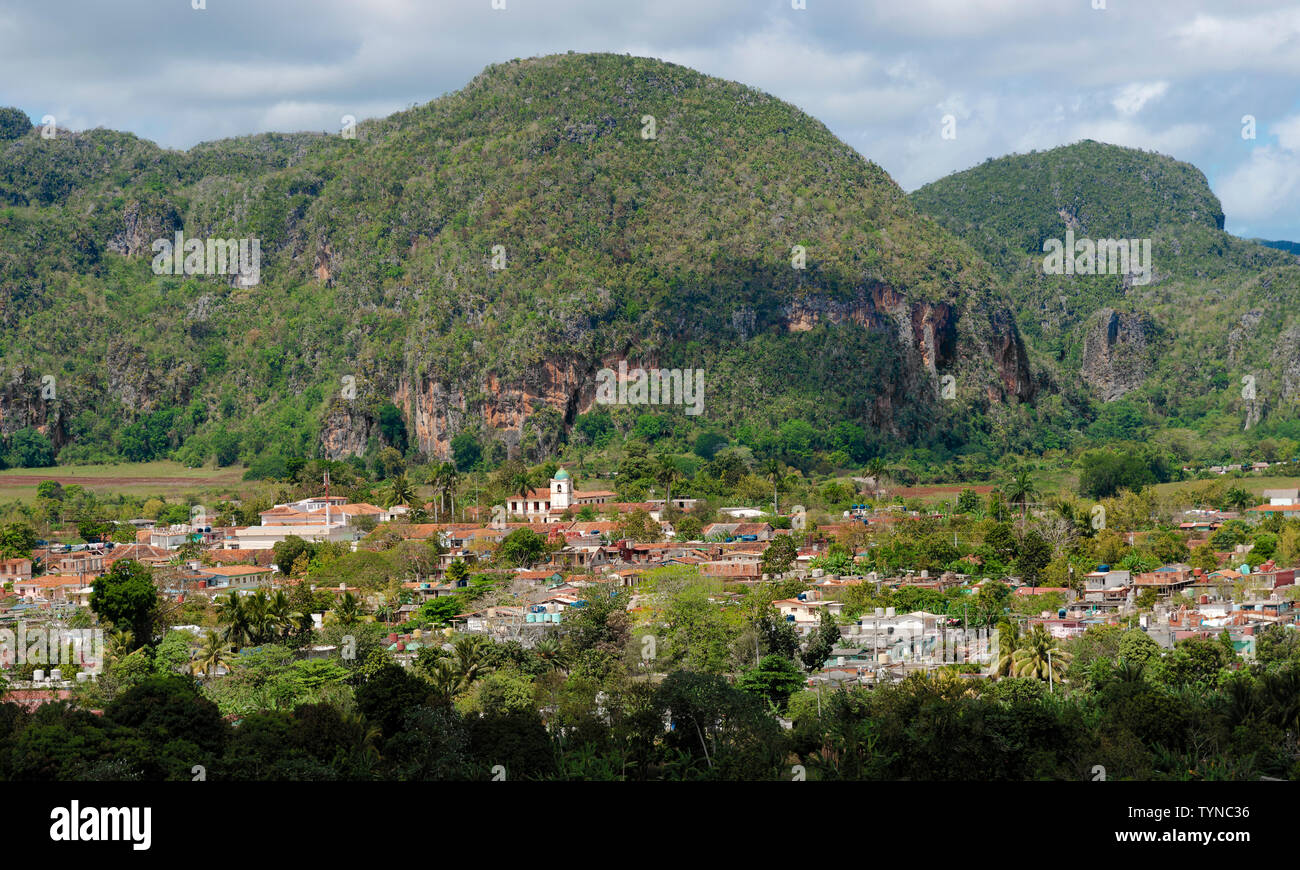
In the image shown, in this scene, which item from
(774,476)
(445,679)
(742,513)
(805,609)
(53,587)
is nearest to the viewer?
(445,679)

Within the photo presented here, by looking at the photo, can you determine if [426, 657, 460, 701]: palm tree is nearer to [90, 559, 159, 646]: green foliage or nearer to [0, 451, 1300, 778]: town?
[0, 451, 1300, 778]: town

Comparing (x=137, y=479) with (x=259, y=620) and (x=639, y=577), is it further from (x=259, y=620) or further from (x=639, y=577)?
(x=259, y=620)

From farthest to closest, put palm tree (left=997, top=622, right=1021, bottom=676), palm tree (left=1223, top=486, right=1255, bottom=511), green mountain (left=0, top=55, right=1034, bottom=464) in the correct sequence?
green mountain (left=0, top=55, right=1034, bottom=464) < palm tree (left=1223, top=486, right=1255, bottom=511) < palm tree (left=997, top=622, right=1021, bottom=676)

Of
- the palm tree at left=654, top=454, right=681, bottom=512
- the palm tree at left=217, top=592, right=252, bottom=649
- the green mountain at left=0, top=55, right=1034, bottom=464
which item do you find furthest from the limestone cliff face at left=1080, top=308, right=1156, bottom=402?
the palm tree at left=217, top=592, right=252, bottom=649

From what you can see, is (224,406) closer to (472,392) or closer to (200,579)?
(472,392)

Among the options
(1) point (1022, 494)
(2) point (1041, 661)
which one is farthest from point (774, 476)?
(2) point (1041, 661)

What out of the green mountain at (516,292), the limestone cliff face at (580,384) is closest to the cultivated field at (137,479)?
the green mountain at (516,292)
